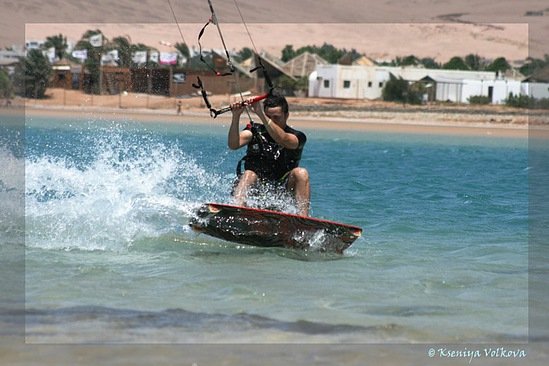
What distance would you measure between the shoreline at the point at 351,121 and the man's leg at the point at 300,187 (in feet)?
144

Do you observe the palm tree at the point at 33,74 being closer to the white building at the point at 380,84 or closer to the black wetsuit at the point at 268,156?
the white building at the point at 380,84

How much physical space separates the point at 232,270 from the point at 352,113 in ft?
196

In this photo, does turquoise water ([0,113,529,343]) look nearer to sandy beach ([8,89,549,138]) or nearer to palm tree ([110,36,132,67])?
palm tree ([110,36,132,67])

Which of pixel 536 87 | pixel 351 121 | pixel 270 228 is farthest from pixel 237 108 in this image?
pixel 536 87

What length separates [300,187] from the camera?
991 centimetres

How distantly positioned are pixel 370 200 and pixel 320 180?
4.16 metres

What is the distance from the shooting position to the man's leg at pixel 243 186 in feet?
32.5

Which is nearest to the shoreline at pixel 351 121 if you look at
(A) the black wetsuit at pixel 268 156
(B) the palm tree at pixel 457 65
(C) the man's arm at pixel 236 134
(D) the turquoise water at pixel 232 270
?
(B) the palm tree at pixel 457 65

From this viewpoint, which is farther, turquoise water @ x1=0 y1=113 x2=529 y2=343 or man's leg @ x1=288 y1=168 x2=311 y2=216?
man's leg @ x1=288 y1=168 x2=311 y2=216

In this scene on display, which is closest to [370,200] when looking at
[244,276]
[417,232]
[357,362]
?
[417,232]

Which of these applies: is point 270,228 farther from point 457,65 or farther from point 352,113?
point 457,65

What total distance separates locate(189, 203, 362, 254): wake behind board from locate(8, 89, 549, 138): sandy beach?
4934 cm

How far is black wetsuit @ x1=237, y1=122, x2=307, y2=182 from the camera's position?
9992 millimetres

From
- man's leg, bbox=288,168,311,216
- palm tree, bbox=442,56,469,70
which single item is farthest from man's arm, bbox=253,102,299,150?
palm tree, bbox=442,56,469,70
